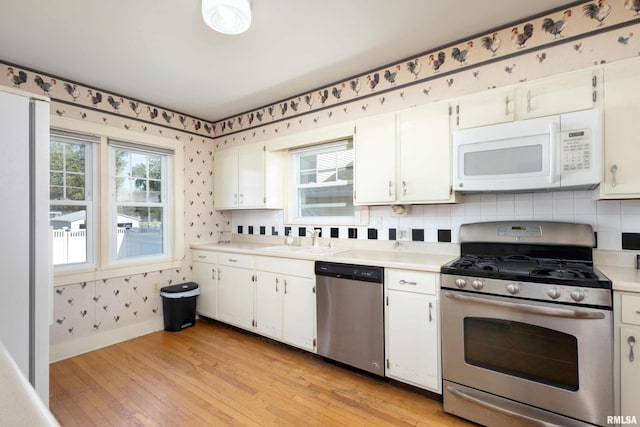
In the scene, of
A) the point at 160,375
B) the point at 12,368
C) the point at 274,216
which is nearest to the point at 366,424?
the point at 160,375

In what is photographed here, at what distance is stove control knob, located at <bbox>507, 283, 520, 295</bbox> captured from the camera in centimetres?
166

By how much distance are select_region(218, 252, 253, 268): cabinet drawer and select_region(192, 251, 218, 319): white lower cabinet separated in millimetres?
119

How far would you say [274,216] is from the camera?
366 cm

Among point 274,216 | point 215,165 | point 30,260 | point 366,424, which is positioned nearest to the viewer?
point 30,260

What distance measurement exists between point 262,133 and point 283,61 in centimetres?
125

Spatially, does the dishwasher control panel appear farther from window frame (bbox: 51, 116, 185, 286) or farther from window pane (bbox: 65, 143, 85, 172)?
window pane (bbox: 65, 143, 85, 172)

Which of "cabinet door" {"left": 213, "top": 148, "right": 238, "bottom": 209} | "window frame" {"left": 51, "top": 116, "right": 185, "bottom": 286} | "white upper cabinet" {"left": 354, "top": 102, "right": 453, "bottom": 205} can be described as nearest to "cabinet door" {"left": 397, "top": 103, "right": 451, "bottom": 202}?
"white upper cabinet" {"left": 354, "top": 102, "right": 453, "bottom": 205}

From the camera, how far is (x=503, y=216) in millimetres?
2197

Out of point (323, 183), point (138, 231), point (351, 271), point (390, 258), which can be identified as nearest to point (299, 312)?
point (351, 271)

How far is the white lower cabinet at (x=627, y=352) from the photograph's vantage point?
1431mm

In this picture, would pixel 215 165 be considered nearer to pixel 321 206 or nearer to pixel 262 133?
pixel 262 133

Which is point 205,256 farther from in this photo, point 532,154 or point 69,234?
point 532,154

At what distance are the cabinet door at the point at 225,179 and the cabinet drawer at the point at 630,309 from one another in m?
3.43

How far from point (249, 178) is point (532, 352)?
3.02 m
